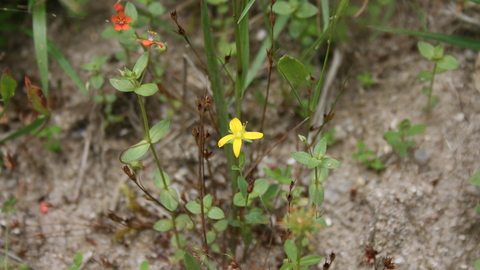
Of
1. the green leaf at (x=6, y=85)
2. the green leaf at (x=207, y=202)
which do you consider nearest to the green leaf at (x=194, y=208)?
the green leaf at (x=207, y=202)

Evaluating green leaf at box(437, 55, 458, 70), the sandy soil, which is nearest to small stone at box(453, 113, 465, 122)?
the sandy soil

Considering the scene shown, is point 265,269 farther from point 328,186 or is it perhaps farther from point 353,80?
point 353,80

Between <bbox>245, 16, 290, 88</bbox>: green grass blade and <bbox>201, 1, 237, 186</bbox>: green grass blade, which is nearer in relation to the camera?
<bbox>201, 1, 237, 186</bbox>: green grass blade

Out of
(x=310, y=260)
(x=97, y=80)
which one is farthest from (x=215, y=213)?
(x=97, y=80)

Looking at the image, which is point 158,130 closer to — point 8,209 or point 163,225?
point 163,225

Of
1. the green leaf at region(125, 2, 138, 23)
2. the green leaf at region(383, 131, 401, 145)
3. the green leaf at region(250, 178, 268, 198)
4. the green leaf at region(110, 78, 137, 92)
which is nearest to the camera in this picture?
the green leaf at region(110, 78, 137, 92)

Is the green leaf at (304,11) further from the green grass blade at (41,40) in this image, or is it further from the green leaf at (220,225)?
the green grass blade at (41,40)

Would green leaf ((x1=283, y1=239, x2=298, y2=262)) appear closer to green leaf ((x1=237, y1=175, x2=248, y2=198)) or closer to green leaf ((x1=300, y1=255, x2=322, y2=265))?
green leaf ((x1=300, y1=255, x2=322, y2=265))
